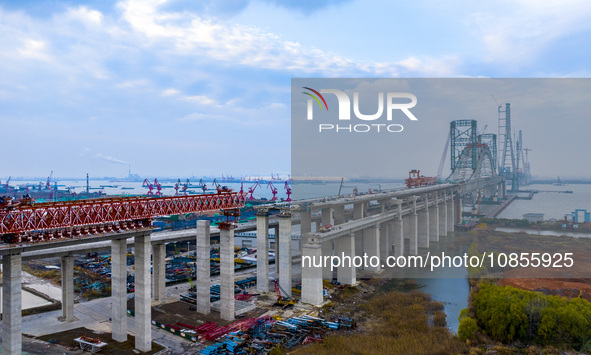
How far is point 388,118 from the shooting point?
36.6 meters

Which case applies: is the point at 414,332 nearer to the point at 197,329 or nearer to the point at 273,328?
the point at 273,328

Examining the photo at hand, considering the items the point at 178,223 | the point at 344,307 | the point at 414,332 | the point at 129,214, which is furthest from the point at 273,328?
the point at 178,223

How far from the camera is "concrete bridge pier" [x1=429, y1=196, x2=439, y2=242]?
68.3 meters

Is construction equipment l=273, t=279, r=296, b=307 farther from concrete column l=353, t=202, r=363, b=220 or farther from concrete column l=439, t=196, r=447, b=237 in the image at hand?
concrete column l=439, t=196, r=447, b=237

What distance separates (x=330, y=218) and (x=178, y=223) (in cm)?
5428

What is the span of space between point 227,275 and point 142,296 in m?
7.62

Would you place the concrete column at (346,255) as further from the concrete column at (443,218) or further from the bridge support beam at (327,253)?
the concrete column at (443,218)

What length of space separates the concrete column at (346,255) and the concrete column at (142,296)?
20.8 m

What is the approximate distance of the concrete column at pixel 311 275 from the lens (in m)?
32.6

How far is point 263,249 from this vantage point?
36781mm

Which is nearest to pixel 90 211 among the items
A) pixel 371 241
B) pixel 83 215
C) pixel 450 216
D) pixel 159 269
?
pixel 83 215

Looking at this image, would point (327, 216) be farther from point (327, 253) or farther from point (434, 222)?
point (434, 222)

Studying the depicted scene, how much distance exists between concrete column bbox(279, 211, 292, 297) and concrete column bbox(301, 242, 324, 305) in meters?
3.11

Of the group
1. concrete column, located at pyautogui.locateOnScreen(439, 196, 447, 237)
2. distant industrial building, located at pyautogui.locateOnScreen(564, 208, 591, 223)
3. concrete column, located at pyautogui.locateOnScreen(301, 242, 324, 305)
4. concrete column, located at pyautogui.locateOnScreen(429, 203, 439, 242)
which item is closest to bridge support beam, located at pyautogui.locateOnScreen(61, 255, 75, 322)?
concrete column, located at pyautogui.locateOnScreen(301, 242, 324, 305)
